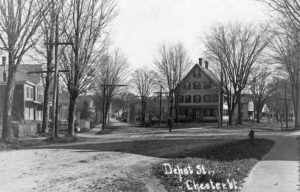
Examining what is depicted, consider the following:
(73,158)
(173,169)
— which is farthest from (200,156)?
(73,158)

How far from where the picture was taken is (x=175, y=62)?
229 feet

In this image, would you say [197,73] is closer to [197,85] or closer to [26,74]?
[197,85]

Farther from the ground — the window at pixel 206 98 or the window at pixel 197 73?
the window at pixel 197 73

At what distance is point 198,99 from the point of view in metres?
90.9

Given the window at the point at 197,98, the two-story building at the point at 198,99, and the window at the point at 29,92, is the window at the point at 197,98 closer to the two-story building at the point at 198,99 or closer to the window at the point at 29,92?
the two-story building at the point at 198,99

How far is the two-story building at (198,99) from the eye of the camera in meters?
88.4

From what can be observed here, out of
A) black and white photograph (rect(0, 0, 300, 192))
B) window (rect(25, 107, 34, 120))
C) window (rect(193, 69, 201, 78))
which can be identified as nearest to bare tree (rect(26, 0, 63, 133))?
black and white photograph (rect(0, 0, 300, 192))

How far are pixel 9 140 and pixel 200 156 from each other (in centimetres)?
1278

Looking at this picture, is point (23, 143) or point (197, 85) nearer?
point (23, 143)

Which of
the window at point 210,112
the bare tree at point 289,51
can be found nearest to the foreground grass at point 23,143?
the bare tree at point 289,51

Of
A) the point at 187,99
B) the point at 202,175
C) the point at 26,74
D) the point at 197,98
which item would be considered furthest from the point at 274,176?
the point at 187,99

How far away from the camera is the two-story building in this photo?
8838 cm

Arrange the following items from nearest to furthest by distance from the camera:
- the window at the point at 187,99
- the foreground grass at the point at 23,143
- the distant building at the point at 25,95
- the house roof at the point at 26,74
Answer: the foreground grass at the point at 23,143
the distant building at the point at 25,95
the house roof at the point at 26,74
the window at the point at 187,99

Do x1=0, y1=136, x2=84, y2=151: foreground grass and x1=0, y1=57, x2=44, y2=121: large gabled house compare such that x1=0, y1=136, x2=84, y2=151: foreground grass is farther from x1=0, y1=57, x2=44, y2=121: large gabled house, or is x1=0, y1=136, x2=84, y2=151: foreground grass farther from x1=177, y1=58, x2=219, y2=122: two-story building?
x1=177, y1=58, x2=219, y2=122: two-story building
